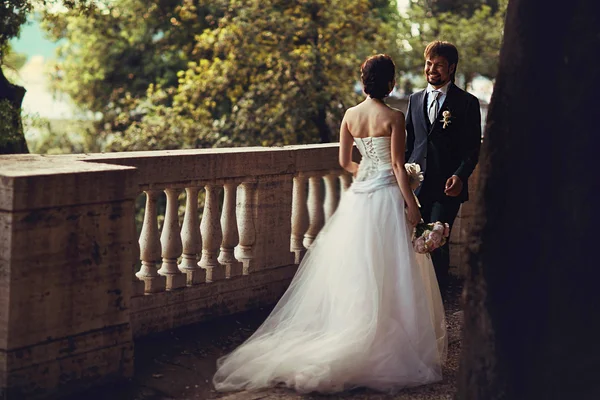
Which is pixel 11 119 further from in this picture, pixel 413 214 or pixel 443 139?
pixel 413 214

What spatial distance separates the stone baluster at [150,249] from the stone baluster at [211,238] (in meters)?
0.50

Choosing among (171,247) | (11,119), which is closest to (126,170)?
(171,247)

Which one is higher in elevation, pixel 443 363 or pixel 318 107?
pixel 318 107

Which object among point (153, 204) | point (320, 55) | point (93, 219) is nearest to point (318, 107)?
point (320, 55)

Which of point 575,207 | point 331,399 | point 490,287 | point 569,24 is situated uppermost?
point 569,24

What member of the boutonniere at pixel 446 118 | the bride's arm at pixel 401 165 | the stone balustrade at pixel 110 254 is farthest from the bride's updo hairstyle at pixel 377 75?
the stone balustrade at pixel 110 254

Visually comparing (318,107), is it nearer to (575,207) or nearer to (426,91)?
(426,91)

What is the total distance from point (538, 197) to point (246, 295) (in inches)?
134

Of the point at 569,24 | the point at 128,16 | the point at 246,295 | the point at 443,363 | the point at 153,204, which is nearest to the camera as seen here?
the point at 569,24

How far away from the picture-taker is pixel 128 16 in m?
23.4

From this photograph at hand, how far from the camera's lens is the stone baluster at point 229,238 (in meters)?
6.95

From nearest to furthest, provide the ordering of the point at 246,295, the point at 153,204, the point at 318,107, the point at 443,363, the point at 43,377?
the point at 43,377 → the point at 443,363 → the point at 153,204 → the point at 246,295 → the point at 318,107

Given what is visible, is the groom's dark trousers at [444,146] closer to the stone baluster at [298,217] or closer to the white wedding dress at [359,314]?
the white wedding dress at [359,314]

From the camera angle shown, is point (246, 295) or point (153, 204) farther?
point (246, 295)
